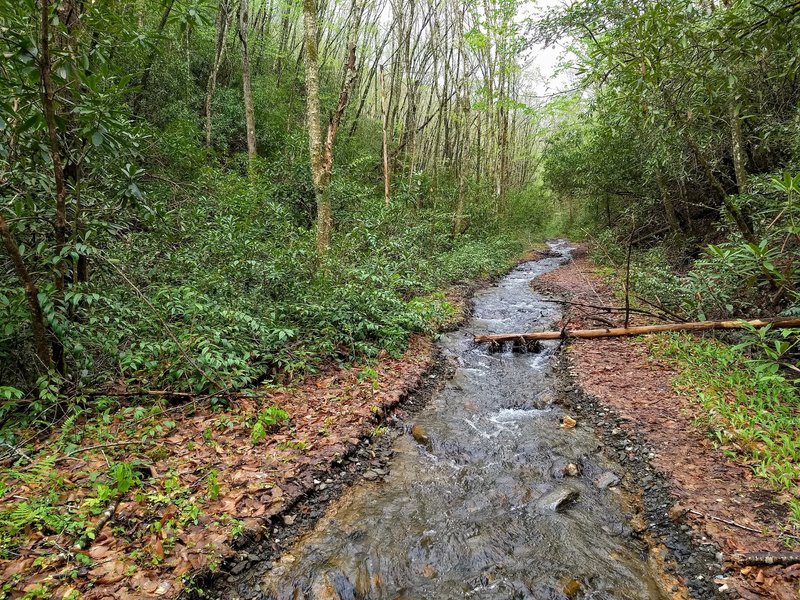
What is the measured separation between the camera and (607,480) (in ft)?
15.6

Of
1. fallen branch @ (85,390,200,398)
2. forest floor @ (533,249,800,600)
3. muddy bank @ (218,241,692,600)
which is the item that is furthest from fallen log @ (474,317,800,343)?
fallen branch @ (85,390,200,398)

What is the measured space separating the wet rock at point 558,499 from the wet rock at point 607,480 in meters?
0.33

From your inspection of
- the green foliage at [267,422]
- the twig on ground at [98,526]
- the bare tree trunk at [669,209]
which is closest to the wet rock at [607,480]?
the green foliage at [267,422]

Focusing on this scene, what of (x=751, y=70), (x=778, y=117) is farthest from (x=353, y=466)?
(x=778, y=117)

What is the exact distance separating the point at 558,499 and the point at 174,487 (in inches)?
153

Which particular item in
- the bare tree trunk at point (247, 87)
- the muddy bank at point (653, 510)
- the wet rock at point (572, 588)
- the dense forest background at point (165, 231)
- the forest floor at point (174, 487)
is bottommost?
the wet rock at point (572, 588)

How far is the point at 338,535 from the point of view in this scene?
3883 mm

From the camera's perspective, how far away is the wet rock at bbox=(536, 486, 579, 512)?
440 centimetres

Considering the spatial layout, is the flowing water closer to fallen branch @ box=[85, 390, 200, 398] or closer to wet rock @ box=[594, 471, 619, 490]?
wet rock @ box=[594, 471, 619, 490]

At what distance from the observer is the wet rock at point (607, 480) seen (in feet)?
15.4

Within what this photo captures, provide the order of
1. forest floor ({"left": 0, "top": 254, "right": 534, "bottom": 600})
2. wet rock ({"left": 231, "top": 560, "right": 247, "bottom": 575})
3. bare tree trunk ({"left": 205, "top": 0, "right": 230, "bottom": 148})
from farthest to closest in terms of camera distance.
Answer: bare tree trunk ({"left": 205, "top": 0, "right": 230, "bottom": 148}), wet rock ({"left": 231, "top": 560, "right": 247, "bottom": 575}), forest floor ({"left": 0, "top": 254, "right": 534, "bottom": 600})

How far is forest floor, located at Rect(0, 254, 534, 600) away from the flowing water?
1.19 ft

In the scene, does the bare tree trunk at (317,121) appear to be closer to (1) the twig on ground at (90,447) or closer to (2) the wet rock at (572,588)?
(1) the twig on ground at (90,447)

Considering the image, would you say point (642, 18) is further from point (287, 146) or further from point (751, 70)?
point (287, 146)
